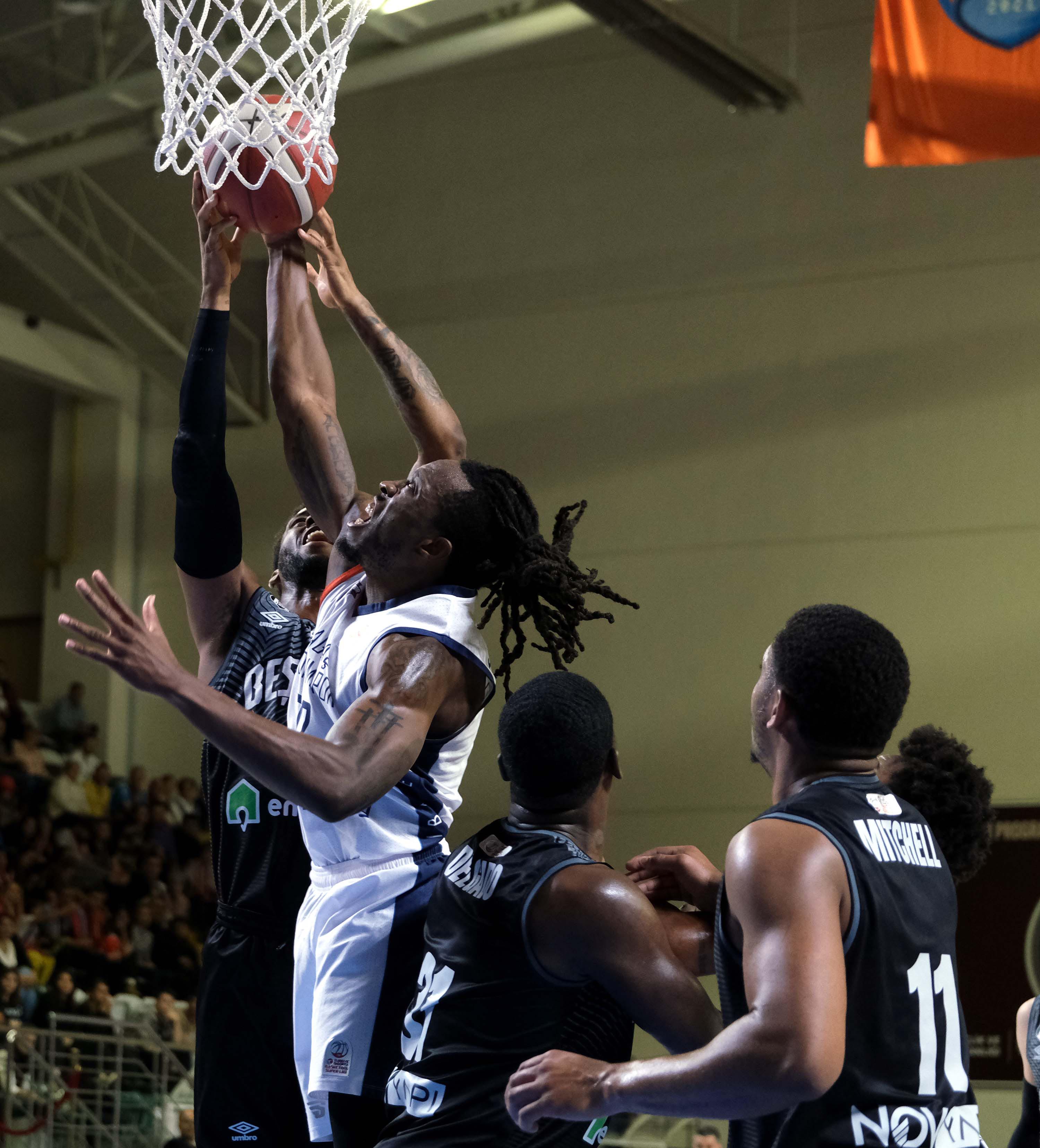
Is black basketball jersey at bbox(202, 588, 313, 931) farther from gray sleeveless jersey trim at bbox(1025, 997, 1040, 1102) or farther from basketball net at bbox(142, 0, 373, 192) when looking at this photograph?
gray sleeveless jersey trim at bbox(1025, 997, 1040, 1102)

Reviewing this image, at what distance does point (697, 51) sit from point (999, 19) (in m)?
5.28

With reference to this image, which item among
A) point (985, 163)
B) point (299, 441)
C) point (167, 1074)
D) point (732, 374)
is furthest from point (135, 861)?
point (299, 441)

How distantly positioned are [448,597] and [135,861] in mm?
10965

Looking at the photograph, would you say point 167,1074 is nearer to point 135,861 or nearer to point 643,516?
point 135,861

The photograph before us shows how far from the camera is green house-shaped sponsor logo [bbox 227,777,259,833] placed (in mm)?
3662

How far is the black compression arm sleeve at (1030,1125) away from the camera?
3.77 m

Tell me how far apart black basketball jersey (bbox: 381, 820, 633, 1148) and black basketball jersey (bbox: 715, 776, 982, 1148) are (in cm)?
32

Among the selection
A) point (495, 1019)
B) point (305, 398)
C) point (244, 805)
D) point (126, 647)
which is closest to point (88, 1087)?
point (244, 805)

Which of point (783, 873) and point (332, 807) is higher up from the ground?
point (332, 807)

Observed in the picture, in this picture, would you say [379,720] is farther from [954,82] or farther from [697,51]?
[697,51]

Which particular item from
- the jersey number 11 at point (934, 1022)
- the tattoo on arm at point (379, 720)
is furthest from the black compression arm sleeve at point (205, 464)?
the jersey number 11 at point (934, 1022)

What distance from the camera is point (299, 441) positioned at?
3.96 m

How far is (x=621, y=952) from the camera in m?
2.44

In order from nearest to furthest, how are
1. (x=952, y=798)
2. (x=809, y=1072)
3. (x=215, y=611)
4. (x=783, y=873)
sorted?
(x=809, y=1072) → (x=783, y=873) → (x=952, y=798) → (x=215, y=611)
